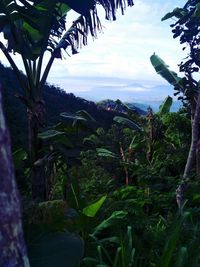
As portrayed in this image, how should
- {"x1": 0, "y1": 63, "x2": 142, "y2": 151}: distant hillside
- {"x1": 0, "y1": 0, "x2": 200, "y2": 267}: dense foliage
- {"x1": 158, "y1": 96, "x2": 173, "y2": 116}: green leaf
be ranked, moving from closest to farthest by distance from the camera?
{"x1": 0, "y1": 0, "x2": 200, "y2": 267}: dense foliage < {"x1": 158, "y1": 96, "x2": 173, "y2": 116}: green leaf < {"x1": 0, "y1": 63, "x2": 142, "y2": 151}: distant hillside

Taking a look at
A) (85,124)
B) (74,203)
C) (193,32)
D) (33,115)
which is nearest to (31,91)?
(33,115)

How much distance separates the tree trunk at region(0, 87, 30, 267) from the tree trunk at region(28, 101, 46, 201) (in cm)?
311

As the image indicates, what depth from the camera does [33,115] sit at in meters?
4.52

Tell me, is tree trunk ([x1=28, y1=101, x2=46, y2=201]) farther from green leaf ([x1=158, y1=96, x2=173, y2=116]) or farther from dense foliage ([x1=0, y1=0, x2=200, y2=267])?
green leaf ([x1=158, y1=96, x2=173, y2=116])

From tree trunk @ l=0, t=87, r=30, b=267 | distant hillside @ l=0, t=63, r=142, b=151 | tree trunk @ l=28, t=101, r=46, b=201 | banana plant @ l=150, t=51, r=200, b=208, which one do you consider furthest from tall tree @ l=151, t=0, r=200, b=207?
distant hillside @ l=0, t=63, r=142, b=151

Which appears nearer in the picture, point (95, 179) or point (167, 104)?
point (95, 179)

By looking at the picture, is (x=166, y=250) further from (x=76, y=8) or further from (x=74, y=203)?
(x=76, y=8)

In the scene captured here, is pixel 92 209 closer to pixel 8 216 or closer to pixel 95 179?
pixel 8 216

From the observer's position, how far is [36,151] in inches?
177

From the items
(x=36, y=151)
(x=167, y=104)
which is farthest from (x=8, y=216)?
(x=167, y=104)

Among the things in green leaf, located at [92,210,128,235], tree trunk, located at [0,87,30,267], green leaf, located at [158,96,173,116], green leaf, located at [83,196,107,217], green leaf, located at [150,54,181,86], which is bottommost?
green leaf, located at [92,210,128,235]

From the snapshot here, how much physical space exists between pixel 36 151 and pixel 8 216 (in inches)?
126

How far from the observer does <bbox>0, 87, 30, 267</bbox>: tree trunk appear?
1.30 metres

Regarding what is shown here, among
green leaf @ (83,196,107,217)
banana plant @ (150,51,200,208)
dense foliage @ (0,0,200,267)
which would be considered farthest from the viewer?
banana plant @ (150,51,200,208)
